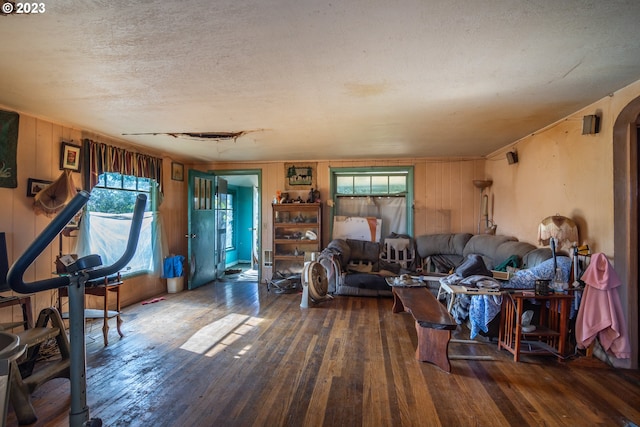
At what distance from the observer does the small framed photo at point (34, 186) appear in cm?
323

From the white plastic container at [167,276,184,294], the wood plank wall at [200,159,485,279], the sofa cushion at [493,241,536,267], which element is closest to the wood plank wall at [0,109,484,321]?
the wood plank wall at [200,159,485,279]

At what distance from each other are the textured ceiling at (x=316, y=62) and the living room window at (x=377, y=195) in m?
2.19

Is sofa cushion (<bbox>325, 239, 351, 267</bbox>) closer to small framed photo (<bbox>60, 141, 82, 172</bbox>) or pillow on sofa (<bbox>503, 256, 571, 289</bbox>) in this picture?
pillow on sofa (<bbox>503, 256, 571, 289</bbox>)

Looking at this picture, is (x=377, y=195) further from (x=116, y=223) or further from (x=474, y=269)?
(x=116, y=223)

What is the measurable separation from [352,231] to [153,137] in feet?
11.4

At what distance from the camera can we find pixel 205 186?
5.88 metres

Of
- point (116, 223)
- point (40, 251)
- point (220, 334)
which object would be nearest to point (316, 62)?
point (40, 251)

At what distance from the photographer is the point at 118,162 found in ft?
14.0

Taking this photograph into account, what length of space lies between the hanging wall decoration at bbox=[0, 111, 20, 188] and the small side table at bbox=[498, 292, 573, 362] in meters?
4.75

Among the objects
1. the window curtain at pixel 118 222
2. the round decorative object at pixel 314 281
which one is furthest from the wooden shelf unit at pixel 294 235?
the window curtain at pixel 118 222

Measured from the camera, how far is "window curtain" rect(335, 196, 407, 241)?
18.9 feet

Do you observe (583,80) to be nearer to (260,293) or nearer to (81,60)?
(81,60)

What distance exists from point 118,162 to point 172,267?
180cm

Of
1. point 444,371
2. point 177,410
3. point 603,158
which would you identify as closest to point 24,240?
point 177,410
